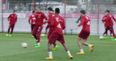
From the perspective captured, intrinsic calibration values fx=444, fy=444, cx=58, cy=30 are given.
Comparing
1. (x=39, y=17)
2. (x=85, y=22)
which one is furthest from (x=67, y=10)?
(x=85, y=22)

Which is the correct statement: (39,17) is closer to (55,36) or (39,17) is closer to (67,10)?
(55,36)

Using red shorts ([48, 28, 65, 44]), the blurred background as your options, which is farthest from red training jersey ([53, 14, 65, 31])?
the blurred background

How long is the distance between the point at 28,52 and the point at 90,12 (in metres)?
17.9

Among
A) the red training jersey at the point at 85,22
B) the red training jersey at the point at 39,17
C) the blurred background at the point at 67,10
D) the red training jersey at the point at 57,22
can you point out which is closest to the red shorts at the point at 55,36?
the red training jersey at the point at 57,22

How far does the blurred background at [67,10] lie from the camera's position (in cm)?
3703

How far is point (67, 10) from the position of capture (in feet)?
125

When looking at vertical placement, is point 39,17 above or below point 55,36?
above

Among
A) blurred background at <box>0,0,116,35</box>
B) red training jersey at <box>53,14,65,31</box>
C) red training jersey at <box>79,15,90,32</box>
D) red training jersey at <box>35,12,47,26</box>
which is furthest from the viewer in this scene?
blurred background at <box>0,0,116,35</box>

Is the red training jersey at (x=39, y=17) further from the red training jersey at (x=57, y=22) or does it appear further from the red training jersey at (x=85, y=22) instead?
the red training jersey at (x=57, y=22)

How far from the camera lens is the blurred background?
37.0m

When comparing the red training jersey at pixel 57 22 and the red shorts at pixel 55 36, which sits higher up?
the red training jersey at pixel 57 22

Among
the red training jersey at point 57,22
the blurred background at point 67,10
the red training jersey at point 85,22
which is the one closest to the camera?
the red training jersey at point 57,22

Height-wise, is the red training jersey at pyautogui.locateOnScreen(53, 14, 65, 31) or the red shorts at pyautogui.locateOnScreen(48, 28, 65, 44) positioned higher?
the red training jersey at pyautogui.locateOnScreen(53, 14, 65, 31)

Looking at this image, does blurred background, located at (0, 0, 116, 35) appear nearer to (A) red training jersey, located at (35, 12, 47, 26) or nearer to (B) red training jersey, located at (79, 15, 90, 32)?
(A) red training jersey, located at (35, 12, 47, 26)
